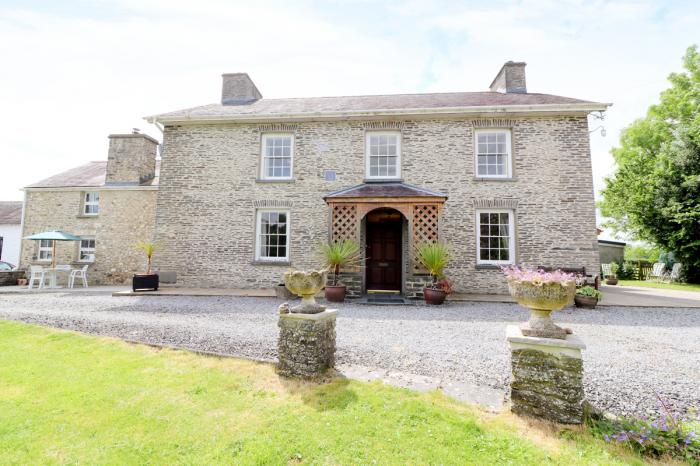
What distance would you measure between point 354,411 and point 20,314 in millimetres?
8635

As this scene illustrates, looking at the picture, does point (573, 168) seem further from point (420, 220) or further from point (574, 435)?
point (574, 435)

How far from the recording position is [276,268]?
11.8 metres

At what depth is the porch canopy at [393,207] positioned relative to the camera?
10.1 m

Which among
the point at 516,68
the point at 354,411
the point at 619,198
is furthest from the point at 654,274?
the point at 354,411

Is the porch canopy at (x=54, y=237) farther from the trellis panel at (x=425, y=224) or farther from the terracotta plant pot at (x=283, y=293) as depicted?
the trellis panel at (x=425, y=224)

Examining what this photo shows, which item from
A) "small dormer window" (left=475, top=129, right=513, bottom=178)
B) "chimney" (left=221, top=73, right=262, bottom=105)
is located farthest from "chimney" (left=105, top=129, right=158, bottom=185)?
"small dormer window" (left=475, top=129, right=513, bottom=178)

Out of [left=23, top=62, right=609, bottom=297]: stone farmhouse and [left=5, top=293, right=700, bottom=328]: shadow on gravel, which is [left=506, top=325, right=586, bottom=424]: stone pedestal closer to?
[left=5, top=293, right=700, bottom=328]: shadow on gravel

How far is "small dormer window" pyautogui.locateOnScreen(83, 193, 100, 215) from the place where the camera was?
1501 cm

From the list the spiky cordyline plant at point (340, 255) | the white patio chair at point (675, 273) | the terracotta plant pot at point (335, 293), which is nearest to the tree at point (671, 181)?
the white patio chair at point (675, 273)

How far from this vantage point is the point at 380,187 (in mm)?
11172

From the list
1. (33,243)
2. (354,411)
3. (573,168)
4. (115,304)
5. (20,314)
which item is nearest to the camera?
(354,411)

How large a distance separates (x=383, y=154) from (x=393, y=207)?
264 centimetres

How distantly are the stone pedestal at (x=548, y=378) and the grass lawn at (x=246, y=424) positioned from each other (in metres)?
0.14

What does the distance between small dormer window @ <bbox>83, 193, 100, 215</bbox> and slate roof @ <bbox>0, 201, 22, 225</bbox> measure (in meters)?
10.9
